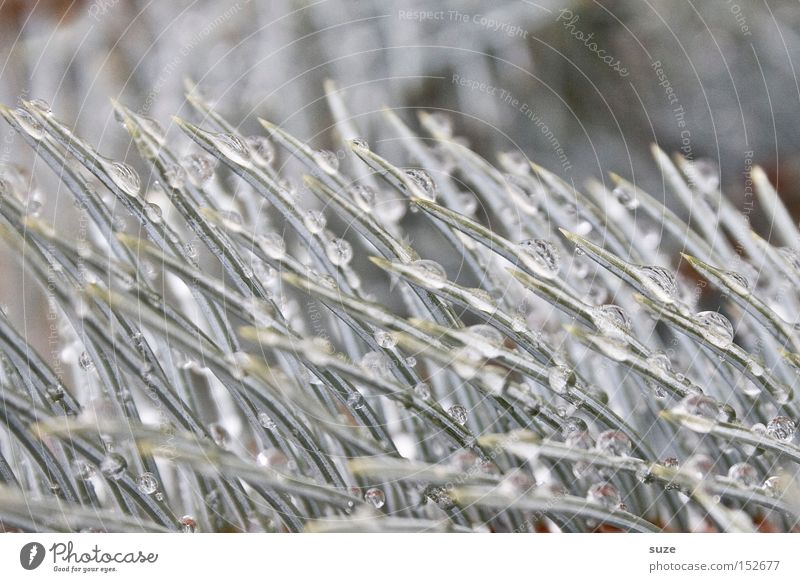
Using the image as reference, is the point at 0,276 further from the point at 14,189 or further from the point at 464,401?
the point at 464,401

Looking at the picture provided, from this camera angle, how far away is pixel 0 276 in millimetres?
208

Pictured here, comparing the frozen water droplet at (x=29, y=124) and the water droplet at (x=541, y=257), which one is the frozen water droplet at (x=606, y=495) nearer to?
the water droplet at (x=541, y=257)

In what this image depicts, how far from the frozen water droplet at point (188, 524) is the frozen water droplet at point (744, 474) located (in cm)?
14

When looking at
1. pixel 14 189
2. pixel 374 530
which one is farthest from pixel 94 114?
pixel 374 530

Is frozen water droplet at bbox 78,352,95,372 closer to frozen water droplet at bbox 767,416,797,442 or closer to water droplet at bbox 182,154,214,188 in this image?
water droplet at bbox 182,154,214,188

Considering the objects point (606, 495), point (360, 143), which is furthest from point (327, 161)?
point (606, 495)

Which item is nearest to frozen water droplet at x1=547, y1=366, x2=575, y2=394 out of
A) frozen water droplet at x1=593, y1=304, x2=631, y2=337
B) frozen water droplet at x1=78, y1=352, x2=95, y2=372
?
frozen water droplet at x1=593, y1=304, x2=631, y2=337

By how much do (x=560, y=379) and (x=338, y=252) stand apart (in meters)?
0.07

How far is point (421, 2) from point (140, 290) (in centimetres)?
11

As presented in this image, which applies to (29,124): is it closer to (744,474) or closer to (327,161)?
(327,161)

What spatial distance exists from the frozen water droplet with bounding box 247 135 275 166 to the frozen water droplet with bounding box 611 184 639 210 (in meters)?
0.10

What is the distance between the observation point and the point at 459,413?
0.20 meters

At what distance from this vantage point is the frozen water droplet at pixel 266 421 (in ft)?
0.62

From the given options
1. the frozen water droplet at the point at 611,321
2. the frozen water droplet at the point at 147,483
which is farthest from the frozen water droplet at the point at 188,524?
the frozen water droplet at the point at 611,321
